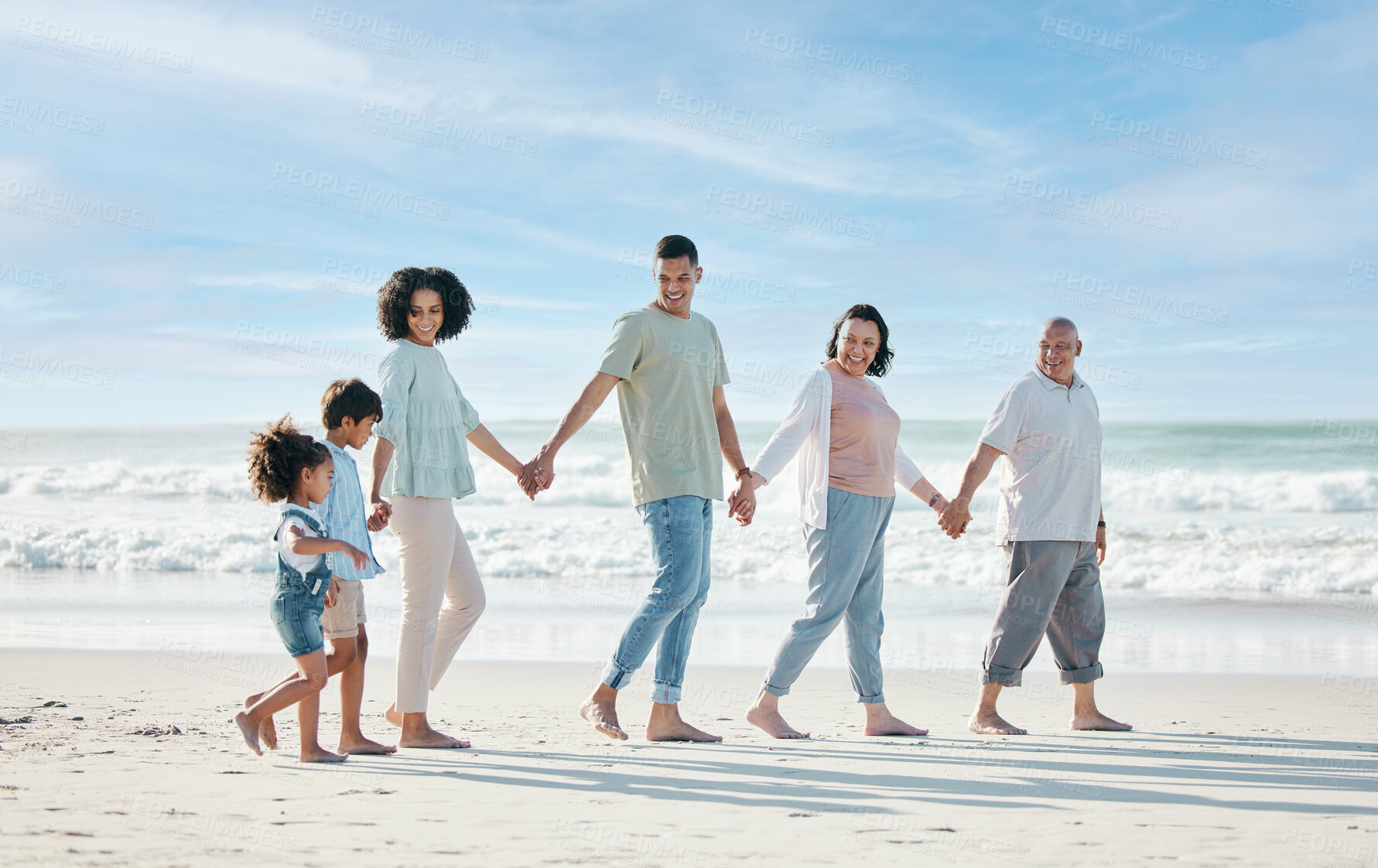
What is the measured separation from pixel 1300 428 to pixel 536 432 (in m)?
21.0

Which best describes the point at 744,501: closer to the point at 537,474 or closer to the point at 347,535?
the point at 537,474

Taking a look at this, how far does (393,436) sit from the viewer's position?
386cm

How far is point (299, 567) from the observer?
3.52m

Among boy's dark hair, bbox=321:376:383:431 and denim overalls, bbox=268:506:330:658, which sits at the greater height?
boy's dark hair, bbox=321:376:383:431

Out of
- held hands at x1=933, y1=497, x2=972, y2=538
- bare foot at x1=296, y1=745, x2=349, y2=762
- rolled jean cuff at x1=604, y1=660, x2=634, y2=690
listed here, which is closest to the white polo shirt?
held hands at x1=933, y1=497, x2=972, y2=538

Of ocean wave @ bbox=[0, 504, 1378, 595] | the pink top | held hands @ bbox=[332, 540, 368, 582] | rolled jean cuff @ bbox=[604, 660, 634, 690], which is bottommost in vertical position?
rolled jean cuff @ bbox=[604, 660, 634, 690]

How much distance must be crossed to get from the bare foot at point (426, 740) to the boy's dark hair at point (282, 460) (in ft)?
3.28

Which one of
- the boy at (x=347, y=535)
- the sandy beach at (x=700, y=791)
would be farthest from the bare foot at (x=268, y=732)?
the sandy beach at (x=700, y=791)

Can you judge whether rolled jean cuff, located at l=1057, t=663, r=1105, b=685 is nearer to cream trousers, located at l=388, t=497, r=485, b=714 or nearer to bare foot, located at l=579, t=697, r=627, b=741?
bare foot, located at l=579, t=697, r=627, b=741

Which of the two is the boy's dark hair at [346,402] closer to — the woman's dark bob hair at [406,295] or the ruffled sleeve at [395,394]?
the ruffled sleeve at [395,394]

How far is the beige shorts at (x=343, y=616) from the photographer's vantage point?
3.74 metres

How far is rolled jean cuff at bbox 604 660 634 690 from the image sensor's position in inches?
164

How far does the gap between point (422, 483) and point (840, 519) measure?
5.31 feet

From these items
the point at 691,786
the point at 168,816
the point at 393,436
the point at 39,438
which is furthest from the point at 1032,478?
the point at 39,438
